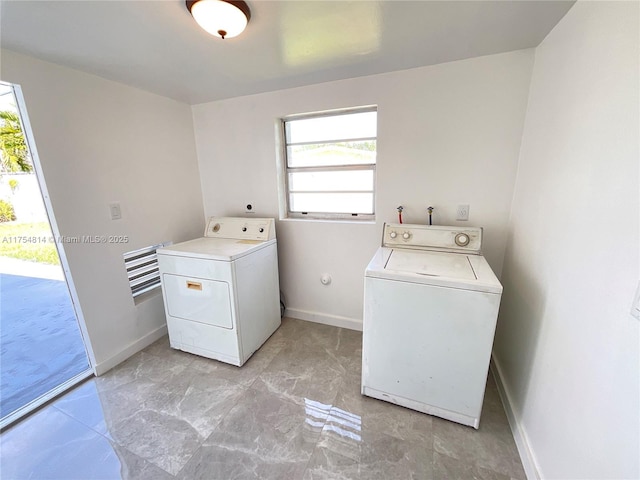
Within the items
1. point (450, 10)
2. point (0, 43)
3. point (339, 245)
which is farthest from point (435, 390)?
point (0, 43)

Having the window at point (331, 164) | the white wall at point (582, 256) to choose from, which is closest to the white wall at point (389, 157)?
the window at point (331, 164)

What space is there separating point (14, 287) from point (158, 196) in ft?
9.18

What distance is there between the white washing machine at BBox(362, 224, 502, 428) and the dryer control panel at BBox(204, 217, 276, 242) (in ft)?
3.48

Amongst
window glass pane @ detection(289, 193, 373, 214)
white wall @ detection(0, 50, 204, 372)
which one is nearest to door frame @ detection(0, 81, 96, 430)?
white wall @ detection(0, 50, 204, 372)

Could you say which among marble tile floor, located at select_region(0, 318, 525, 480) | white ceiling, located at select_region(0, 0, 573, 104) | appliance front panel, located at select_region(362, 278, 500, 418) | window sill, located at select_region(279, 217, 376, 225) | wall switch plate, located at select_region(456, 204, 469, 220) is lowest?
marble tile floor, located at select_region(0, 318, 525, 480)

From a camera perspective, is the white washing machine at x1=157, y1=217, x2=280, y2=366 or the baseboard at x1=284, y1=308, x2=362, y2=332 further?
the baseboard at x1=284, y1=308, x2=362, y2=332

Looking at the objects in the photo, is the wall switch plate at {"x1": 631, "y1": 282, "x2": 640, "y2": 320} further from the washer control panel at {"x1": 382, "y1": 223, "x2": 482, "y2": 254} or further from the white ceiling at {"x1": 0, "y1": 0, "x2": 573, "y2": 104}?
the white ceiling at {"x1": 0, "y1": 0, "x2": 573, "y2": 104}

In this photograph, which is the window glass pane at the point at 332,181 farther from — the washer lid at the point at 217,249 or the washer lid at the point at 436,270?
the washer lid at the point at 436,270

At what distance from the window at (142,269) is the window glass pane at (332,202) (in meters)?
1.28

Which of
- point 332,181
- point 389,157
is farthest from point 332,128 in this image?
point 389,157

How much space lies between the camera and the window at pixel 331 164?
213 centimetres

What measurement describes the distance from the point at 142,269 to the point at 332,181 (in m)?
1.85

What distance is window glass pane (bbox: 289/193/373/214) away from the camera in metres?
2.22

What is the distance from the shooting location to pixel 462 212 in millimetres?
1880
